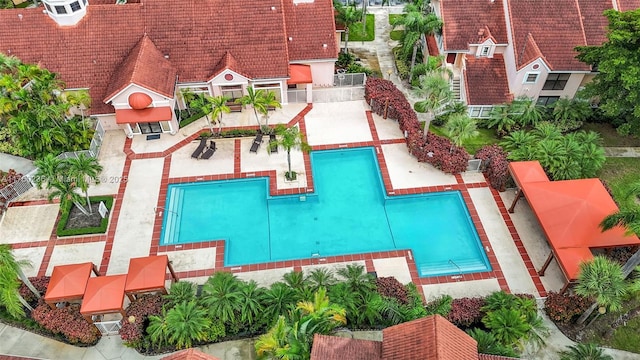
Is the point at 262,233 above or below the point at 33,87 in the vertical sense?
below

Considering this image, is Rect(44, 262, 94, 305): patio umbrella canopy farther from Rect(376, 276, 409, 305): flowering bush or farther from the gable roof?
Rect(376, 276, 409, 305): flowering bush

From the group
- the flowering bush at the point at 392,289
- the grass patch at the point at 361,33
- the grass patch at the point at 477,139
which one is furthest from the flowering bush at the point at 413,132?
the flowering bush at the point at 392,289

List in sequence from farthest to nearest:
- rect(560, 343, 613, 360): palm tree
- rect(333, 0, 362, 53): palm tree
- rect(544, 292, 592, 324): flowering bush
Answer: rect(333, 0, 362, 53): palm tree
rect(544, 292, 592, 324): flowering bush
rect(560, 343, 613, 360): palm tree

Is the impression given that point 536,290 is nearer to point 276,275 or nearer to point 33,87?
point 276,275

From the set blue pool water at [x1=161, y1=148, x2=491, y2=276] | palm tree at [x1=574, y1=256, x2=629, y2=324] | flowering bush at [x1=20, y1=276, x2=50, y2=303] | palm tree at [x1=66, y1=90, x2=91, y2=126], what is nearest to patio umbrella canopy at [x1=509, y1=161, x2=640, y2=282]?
palm tree at [x1=574, y1=256, x2=629, y2=324]

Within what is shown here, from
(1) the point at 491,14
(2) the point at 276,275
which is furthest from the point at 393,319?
(1) the point at 491,14

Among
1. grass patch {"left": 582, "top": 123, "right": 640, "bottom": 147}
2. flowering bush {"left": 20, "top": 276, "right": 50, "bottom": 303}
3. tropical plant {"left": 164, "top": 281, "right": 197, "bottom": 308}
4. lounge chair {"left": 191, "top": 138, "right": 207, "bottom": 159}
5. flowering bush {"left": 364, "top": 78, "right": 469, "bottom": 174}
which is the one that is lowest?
flowering bush {"left": 20, "top": 276, "right": 50, "bottom": 303}
